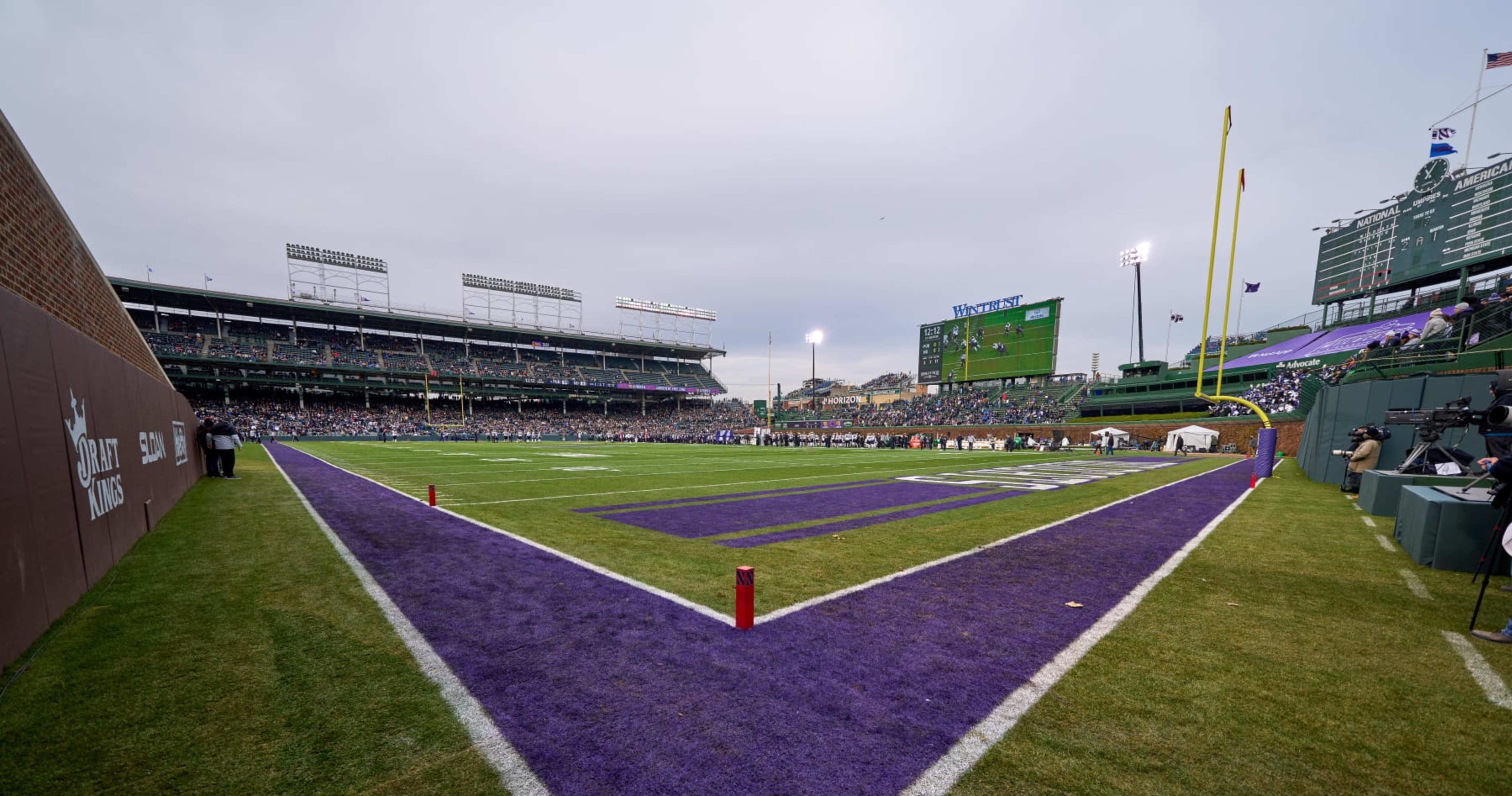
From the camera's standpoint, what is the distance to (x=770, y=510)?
990 cm

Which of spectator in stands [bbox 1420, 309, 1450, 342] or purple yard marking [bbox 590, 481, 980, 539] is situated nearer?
purple yard marking [bbox 590, 481, 980, 539]

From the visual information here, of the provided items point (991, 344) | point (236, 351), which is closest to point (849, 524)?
point (991, 344)

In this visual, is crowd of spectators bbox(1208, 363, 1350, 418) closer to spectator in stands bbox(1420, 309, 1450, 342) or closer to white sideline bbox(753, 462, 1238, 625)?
spectator in stands bbox(1420, 309, 1450, 342)

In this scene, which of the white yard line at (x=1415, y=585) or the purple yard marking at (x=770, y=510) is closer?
the white yard line at (x=1415, y=585)

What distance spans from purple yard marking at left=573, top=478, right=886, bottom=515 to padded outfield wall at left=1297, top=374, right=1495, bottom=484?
12238mm

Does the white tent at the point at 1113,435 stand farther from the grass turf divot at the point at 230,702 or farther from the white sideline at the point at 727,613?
the grass turf divot at the point at 230,702

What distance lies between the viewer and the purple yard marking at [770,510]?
26.9ft

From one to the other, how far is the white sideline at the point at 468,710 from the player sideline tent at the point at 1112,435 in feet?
147

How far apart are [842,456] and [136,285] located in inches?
2624

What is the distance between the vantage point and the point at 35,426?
4.12m

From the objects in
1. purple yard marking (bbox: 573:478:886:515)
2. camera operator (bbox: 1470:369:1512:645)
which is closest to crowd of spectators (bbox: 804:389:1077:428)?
purple yard marking (bbox: 573:478:886:515)

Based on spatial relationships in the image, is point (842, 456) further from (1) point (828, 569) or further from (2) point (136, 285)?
(2) point (136, 285)

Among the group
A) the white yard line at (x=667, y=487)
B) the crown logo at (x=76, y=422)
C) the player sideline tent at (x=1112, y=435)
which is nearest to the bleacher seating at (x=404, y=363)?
the white yard line at (x=667, y=487)

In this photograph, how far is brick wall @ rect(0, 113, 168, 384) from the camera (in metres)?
5.82
